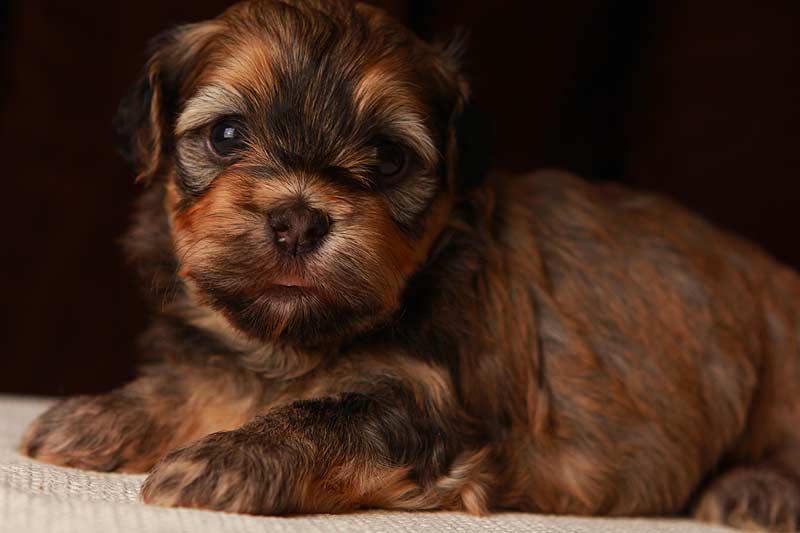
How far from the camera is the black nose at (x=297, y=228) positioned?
2.17 m

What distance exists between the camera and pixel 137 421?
8.66 feet

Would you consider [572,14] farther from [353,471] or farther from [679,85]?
[353,471]

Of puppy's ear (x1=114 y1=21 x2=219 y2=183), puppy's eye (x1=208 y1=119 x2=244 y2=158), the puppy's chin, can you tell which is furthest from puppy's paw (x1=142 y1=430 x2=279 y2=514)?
puppy's ear (x1=114 y1=21 x2=219 y2=183)

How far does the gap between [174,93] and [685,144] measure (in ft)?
7.35

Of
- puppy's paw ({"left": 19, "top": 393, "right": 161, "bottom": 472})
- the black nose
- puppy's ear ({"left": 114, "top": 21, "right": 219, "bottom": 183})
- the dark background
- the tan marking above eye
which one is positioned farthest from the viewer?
the dark background

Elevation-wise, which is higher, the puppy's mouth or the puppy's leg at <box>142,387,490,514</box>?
the puppy's mouth

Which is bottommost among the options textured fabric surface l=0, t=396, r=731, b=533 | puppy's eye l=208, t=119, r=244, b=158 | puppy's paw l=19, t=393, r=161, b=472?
puppy's paw l=19, t=393, r=161, b=472

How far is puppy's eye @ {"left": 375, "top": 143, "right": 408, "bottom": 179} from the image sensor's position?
2.49m

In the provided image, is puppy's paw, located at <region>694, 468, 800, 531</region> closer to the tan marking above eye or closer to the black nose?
the black nose

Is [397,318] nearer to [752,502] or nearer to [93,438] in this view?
[93,438]

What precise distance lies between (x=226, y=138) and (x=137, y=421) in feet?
2.50

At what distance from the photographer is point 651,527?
261 centimetres

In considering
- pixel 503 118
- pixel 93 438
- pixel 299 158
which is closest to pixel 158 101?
pixel 299 158

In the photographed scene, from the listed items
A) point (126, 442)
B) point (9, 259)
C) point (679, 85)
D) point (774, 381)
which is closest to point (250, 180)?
point (126, 442)
